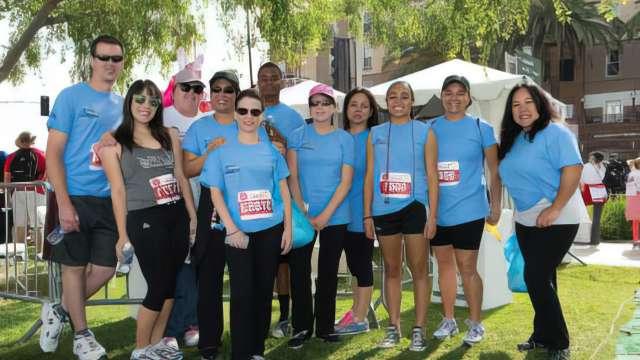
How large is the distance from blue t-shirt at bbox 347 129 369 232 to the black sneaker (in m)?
0.80

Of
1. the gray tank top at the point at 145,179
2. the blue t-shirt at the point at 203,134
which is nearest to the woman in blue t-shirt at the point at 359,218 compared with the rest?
the blue t-shirt at the point at 203,134

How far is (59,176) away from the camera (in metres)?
3.94

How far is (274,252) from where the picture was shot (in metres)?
3.86

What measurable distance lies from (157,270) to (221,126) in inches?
39.3

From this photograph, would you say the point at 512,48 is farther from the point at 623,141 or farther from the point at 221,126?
the point at 221,126

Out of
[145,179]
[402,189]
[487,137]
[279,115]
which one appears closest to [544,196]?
[487,137]

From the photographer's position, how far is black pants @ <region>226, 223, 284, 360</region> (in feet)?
12.5

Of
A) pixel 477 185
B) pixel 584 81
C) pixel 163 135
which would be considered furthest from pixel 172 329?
pixel 584 81

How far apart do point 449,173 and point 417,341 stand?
1171mm

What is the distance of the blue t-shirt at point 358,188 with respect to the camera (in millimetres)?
4609

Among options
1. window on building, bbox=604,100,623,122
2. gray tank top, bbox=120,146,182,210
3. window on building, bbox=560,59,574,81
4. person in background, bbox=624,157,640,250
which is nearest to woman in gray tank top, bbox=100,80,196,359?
gray tank top, bbox=120,146,182,210

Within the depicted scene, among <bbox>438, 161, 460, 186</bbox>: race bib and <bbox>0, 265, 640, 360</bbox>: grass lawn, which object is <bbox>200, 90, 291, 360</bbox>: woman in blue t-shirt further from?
<bbox>438, 161, 460, 186</bbox>: race bib

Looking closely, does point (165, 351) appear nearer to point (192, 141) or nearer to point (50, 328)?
point (50, 328)

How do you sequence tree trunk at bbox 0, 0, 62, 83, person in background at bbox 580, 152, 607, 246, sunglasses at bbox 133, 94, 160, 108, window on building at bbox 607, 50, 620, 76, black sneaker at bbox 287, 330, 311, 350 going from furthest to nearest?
window on building at bbox 607, 50, 620, 76
person in background at bbox 580, 152, 607, 246
tree trunk at bbox 0, 0, 62, 83
black sneaker at bbox 287, 330, 311, 350
sunglasses at bbox 133, 94, 160, 108
